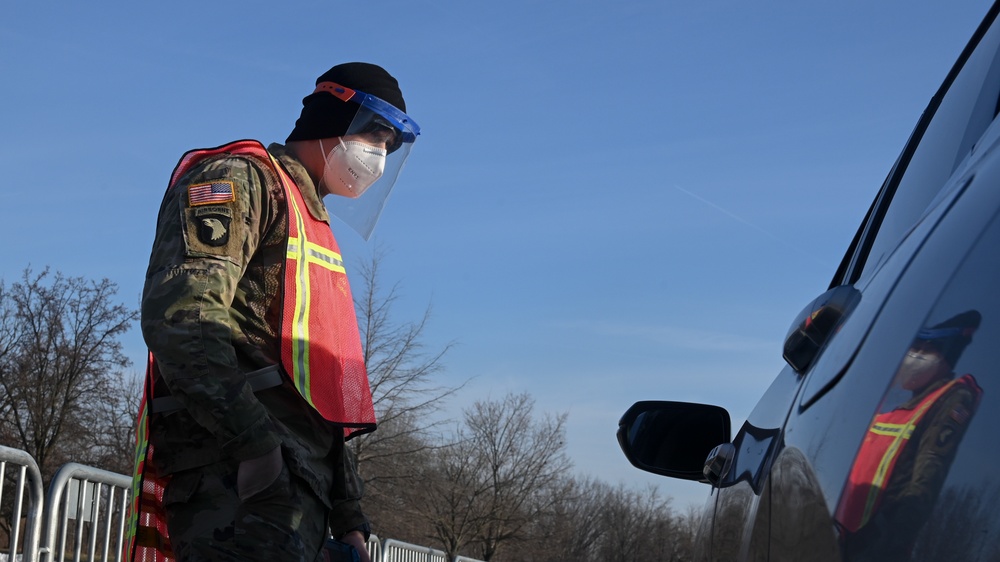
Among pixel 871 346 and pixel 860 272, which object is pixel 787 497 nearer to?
pixel 871 346

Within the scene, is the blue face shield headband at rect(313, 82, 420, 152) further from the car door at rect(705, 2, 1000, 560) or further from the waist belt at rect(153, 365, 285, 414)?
the car door at rect(705, 2, 1000, 560)

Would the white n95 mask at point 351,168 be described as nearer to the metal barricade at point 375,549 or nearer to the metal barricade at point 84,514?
the metal barricade at point 84,514

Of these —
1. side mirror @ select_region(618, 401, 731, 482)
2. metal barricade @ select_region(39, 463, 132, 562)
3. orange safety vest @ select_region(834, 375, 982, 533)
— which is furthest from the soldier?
metal barricade @ select_region(39, 463, 132, 562)

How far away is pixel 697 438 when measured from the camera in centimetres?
253

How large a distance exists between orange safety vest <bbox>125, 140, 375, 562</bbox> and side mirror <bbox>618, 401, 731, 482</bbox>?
0.85m

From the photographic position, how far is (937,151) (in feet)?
5.69

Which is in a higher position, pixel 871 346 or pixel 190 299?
pixel 190 299

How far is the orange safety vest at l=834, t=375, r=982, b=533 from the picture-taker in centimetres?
91

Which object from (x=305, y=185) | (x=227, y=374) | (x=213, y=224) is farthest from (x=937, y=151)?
(x=305, y=185)

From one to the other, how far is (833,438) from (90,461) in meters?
41.2

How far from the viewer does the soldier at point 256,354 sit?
106 inches

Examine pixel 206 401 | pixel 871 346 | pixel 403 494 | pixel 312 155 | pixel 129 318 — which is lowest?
pixel 871 346

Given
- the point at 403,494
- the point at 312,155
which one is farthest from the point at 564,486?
the point at 312,155

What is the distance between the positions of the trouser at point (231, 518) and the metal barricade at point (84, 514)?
2.85 m
